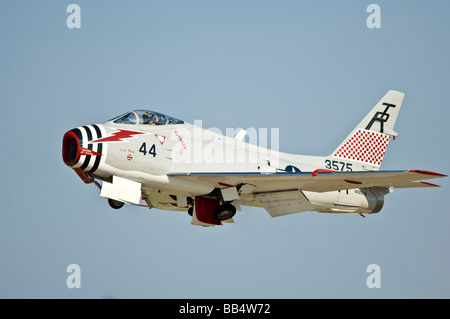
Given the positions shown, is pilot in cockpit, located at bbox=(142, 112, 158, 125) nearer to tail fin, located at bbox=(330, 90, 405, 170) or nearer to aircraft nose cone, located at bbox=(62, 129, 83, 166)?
aircraft nose cone, located at bbox=(62, 129, 83, 166)

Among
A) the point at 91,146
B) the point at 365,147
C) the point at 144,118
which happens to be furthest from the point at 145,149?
the point at 365,147

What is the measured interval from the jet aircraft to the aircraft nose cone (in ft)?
0.10

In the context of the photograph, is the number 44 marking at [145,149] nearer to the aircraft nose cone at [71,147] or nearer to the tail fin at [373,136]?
the aircraft nose cone at [71,147]

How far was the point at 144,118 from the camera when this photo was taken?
76.8 feet

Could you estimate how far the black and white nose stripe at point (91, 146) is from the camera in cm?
2207

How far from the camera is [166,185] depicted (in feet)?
76.4

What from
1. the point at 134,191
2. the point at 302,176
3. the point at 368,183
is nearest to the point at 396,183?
the point at 368,183

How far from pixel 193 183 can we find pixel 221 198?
61.8 inches

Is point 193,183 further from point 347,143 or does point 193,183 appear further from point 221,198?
point 347,143

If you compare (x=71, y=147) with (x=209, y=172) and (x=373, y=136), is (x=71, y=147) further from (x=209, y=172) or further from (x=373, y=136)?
(x=373, y=136)

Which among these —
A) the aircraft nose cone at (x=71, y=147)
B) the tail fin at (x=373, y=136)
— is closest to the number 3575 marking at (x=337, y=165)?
the tail fin at (x=373, y=136)

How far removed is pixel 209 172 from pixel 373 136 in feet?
23.6

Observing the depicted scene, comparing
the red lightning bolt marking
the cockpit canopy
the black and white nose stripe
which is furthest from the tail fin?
the black and white nose stripe

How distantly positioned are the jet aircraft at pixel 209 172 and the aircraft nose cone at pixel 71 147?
0.03 metres
